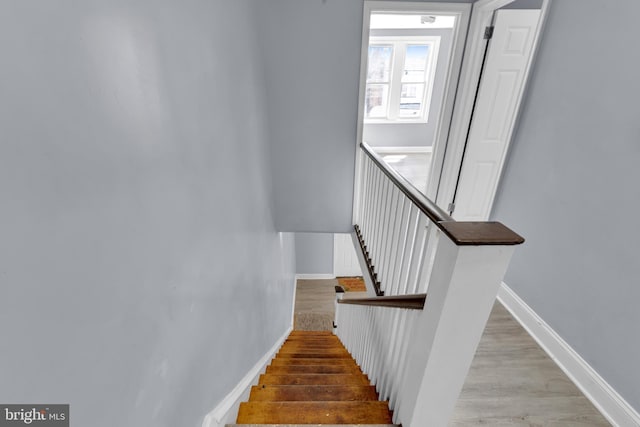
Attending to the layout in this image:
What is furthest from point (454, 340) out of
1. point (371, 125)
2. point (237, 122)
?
point (371, 125)

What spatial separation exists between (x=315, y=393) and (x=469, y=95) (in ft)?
8.76

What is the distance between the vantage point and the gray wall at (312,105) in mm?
2328

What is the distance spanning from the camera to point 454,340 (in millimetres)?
904

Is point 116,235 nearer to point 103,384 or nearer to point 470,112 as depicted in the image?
point 103,384

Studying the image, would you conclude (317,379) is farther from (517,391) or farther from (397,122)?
(397,122)

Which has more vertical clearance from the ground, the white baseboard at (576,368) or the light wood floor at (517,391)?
the white baseboard at (576,368)

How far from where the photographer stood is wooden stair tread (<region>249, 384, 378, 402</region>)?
1.57 metres

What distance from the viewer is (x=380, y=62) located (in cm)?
554

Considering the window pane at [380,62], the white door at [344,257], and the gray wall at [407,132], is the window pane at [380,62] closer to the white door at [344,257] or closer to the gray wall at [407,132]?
the gray wall at [407,132]

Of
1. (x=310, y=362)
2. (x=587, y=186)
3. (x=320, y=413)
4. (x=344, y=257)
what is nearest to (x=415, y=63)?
(x=344, y=257)

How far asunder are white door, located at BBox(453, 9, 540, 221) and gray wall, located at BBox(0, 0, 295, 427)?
2230mm

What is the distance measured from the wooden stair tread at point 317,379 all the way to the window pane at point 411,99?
17.6 feet

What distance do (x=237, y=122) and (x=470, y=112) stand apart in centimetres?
211

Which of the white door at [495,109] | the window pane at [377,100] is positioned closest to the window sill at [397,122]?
the window pane at [377,100]
